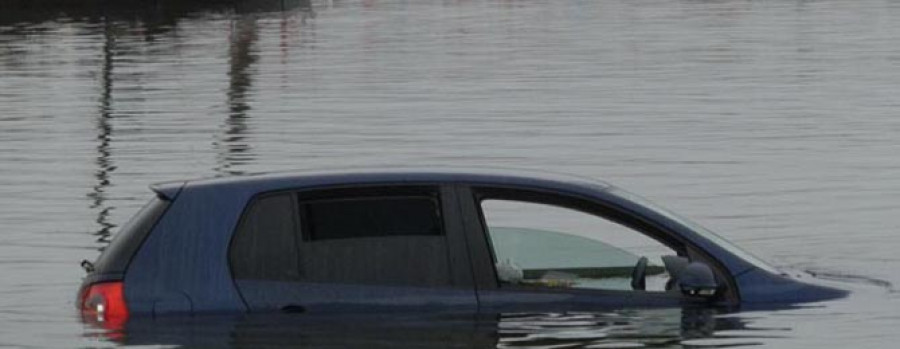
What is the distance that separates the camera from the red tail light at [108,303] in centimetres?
1094

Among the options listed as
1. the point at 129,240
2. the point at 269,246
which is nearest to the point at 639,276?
the point at 269,246

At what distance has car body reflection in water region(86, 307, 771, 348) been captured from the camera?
11.0 metres

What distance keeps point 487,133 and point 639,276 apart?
19.0 metres

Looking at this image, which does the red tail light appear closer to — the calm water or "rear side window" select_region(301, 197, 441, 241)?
the calm water

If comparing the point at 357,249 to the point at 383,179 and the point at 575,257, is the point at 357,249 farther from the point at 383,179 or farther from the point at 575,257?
the point at 575,257

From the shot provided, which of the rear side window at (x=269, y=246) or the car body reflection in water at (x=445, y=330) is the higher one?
the rear side window at (x=269, y=246)

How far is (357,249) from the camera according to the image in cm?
1107

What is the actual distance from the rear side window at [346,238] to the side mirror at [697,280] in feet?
3.19

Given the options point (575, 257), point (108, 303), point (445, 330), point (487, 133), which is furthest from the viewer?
point (487, 133)

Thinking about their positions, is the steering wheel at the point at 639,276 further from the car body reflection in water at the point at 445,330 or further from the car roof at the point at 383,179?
the car roof at the point at 383,179

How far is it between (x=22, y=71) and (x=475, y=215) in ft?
121

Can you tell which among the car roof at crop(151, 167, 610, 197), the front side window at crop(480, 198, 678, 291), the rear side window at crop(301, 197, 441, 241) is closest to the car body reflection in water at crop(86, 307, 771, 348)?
the front side window at crop(480, 198, 678, 291)

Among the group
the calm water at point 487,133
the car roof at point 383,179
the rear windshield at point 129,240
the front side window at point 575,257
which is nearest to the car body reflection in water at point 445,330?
the calm water at point 487,133

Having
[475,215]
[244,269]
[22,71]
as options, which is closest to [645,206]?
[475,215]
